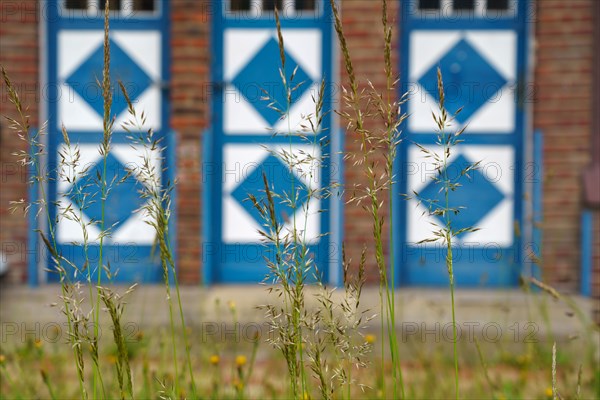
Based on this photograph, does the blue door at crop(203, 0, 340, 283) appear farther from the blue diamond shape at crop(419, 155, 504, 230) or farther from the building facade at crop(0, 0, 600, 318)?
the blue diamond shape at crop(419, 155, 504, 230)

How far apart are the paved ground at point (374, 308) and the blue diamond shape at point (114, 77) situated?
145 centimetres

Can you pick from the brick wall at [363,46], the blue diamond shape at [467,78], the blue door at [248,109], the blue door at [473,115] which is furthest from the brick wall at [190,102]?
the blue diamond shape at [467,78]

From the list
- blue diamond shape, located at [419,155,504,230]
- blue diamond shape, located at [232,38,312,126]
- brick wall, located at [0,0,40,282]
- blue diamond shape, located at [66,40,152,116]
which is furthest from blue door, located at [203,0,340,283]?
brick wall, located at [0,0,40,282]

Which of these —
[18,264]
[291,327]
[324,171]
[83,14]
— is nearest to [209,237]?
[324,171]

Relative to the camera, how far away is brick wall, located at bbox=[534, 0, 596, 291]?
5793 mm

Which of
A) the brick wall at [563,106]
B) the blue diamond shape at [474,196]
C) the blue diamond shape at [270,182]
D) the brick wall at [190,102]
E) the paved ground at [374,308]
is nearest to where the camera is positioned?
the paved ground at [374,308]

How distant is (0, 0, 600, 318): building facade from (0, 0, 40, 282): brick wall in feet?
0.03

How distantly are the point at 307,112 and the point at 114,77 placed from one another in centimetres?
149

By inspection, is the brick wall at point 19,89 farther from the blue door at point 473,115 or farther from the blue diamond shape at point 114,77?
the blue door at point 473,115

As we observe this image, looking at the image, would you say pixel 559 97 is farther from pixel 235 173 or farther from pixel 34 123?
pixel 34 123

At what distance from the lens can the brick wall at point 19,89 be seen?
5953 mm

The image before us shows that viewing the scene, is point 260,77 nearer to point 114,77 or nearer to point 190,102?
point 190,102

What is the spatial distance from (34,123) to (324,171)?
2.20m

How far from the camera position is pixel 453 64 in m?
6.11
